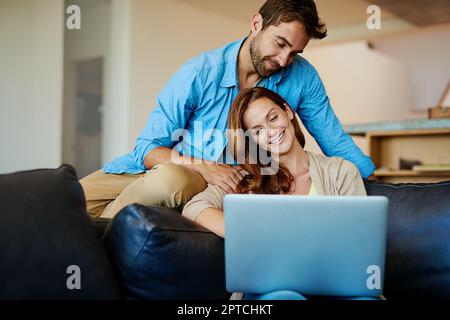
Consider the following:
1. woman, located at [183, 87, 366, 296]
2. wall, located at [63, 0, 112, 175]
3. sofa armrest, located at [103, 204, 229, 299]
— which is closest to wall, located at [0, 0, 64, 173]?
wall, located at [63, 0, 112, 175]

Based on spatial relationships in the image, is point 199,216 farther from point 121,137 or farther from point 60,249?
point 121,137

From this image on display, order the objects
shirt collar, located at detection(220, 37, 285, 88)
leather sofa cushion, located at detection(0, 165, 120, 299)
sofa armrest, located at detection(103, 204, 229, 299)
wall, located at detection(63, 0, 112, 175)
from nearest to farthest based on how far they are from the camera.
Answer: leather sofa cushion, located at detection(0, 165, 120, 299) < sofa armrest, located at detection(103, 204, 229, 299) < shirt collar, located at detection(220, 37, 285, 88) < wall, located at detection(63, 0, 112, 175)

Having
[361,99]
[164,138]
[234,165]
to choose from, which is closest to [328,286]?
[234,165]

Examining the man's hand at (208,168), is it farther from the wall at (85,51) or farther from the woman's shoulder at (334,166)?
the wall at (85,51)

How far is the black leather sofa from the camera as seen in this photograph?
120 cm

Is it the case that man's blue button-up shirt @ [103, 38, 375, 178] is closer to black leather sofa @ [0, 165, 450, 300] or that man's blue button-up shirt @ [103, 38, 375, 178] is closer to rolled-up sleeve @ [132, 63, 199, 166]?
rolled-up sleeve @ [132, 63, 199, 166]

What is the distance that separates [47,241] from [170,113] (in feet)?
3.68

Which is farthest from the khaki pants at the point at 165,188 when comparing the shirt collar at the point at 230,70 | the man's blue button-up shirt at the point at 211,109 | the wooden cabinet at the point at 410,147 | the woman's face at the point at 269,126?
the wooden cabinet at the point at 410,147

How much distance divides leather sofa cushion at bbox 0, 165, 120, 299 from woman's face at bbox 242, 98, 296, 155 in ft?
2.23

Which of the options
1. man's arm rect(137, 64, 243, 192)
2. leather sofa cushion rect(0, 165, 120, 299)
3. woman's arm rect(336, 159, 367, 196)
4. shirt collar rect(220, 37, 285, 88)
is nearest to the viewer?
leather sofa cushion rect(0, 165, 120, 299)

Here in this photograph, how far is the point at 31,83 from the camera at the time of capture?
5.57 m

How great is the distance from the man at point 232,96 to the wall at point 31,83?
10.9 ft

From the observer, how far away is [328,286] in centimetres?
126

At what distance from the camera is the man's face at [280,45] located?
2234 millimetres
